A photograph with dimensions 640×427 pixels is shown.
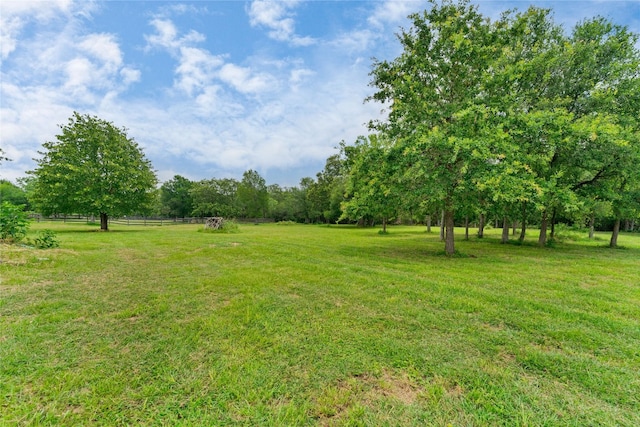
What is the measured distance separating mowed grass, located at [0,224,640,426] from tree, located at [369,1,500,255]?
404 centimetres

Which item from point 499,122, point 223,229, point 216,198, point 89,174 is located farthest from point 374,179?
point 216,198

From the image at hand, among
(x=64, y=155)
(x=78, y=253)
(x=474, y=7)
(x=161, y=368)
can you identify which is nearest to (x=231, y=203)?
(x=64, y=155)

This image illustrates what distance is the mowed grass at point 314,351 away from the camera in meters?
2.07

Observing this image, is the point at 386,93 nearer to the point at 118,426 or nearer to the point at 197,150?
the point at 118,426

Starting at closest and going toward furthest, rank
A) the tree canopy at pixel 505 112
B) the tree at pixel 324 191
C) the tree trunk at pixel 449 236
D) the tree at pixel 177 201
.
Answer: the tree canopy at pixel 505 112 < the tree trunk at pixel 449 236 < the tree at pixel 324 191 < the tree at pixel 177 201

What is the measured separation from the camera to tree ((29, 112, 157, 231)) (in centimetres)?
1738

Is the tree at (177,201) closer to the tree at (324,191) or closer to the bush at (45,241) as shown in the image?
the tree at (324,191)

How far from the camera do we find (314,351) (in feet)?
9.53

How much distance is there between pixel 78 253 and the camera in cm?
855

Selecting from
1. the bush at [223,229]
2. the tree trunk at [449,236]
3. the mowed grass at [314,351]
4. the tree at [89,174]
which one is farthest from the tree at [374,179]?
the tree at [89,174]

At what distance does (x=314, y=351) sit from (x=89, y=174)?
73.0 feet

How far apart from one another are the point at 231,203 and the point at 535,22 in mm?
47967

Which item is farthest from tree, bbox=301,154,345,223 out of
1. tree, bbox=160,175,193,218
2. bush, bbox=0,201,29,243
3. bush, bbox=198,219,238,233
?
bush, bbox=0,201,29,243

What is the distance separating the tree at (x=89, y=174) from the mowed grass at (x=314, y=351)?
15067 millimetres
